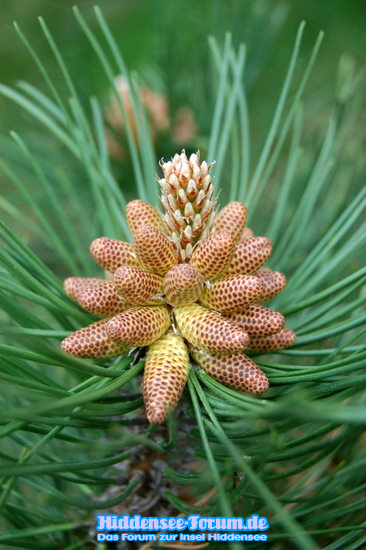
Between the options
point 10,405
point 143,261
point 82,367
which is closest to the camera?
point 82,367

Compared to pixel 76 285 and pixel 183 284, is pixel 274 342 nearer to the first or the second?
pixel 183 284

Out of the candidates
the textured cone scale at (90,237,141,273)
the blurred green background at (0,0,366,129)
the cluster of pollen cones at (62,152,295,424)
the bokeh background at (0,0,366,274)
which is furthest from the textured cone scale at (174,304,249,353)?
the blurred green background at (0,0,366,129)

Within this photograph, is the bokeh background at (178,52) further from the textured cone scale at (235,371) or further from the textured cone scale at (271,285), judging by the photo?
the textured cone scale at (235,371)

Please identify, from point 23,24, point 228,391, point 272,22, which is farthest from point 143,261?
point 23,24

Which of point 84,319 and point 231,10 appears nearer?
point 84,319

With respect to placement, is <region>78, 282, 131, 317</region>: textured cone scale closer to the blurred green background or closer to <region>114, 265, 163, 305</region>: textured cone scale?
<region>114, 265, 163, 305</region>: textured cone scale

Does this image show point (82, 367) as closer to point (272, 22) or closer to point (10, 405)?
point (10, 405)

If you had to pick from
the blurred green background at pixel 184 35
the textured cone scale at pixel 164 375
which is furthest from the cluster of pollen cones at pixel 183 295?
the blurred green background at pixel 184 35
